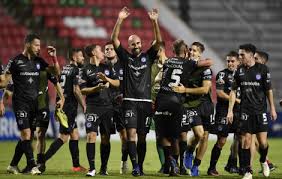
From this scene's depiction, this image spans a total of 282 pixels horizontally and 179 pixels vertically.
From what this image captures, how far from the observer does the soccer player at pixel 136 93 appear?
13.6 m

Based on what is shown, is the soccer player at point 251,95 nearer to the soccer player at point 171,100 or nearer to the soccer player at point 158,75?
the soccer player at point 171,100

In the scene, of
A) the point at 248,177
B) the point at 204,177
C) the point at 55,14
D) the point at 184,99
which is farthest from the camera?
the point at 55,14

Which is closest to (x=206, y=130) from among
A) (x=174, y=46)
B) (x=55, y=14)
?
(x=174, y=46)

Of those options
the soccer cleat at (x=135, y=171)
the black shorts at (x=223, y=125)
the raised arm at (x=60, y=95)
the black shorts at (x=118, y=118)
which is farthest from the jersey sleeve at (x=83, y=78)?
the black shorts at (x=223, y=125)

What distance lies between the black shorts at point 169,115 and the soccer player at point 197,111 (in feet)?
0.86

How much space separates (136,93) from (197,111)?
5.53 ft

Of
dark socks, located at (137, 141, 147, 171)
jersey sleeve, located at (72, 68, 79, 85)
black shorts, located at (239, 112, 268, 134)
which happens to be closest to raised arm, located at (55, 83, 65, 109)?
jersey sleeve, located at (72, 68, 79, 85)

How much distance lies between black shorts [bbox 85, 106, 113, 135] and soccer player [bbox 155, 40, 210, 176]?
33.7 inches

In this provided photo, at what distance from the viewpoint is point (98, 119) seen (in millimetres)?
13930

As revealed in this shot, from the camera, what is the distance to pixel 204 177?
45.2ft

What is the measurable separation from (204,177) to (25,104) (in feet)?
10.6

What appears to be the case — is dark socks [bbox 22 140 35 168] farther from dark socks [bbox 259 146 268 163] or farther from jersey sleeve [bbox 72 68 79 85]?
dark socks [bbox 259 146 268 163]

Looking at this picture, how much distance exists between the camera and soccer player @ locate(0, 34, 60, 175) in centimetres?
1373

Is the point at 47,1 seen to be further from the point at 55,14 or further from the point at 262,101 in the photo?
the point at 262,101
